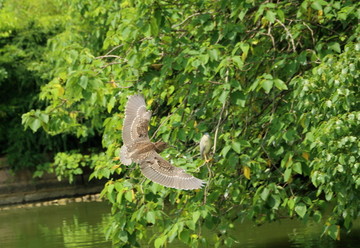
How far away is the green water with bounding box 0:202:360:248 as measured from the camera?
1163 cm

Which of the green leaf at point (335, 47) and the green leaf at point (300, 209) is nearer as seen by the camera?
the green leaf at point (335, 47)

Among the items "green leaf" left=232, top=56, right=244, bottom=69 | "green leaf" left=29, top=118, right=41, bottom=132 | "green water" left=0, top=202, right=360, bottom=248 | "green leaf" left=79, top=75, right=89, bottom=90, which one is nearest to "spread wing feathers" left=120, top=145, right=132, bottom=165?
"green leaf" left=79, top=75, right=89, bottom=90

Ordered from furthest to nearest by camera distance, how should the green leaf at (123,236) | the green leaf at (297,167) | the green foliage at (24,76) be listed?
the green foliage at (24,76) < the green leaf at (123,236) < the green leaf at (297,167)

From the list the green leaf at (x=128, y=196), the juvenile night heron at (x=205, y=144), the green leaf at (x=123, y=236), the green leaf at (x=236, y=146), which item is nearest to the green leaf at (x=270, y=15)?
the green leaf at (x=236, y=146)

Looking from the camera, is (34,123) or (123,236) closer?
(34,123)

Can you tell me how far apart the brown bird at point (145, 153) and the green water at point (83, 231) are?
273 cm

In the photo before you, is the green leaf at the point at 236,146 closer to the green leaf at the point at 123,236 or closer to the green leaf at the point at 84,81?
the green leaf at the point at 84,81

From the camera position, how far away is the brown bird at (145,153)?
6.55m

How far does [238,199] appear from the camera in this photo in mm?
8148

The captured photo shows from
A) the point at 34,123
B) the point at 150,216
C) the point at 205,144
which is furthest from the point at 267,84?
the point at 34,123

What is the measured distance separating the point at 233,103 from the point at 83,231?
793 cm

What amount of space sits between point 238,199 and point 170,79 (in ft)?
4.59

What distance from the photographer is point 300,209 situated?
754 centimetres

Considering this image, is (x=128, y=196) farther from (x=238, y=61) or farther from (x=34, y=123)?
(x=238, y=61)
